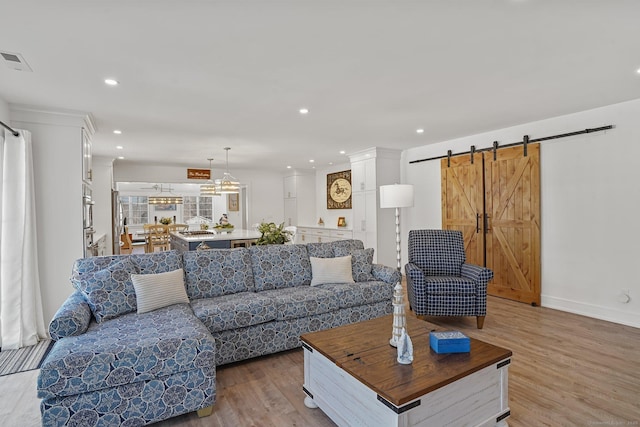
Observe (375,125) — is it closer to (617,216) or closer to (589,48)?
(589,48)

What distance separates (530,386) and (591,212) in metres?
2.62

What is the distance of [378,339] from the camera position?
2.24 meters

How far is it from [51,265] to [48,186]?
857 mm

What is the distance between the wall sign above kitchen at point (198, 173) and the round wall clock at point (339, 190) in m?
2.98

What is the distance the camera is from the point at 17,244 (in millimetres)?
3350

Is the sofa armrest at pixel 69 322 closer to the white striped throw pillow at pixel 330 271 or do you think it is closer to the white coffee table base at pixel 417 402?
the white coffee table base at pixel 417 402

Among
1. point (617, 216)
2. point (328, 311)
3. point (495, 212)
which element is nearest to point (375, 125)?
point (495, 212)

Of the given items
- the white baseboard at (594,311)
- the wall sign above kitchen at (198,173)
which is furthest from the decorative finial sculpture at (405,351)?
the wall sign above kitchen at (198,173)

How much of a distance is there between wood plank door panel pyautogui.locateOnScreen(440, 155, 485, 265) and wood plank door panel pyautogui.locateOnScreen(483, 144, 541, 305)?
→ 126mm

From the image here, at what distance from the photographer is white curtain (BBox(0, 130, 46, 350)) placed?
10.8 ft

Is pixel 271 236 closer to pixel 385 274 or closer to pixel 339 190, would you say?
pixel 385 274

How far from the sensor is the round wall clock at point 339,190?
789cm

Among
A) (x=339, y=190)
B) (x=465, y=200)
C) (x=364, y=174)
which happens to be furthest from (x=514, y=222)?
(x=339, y=190)

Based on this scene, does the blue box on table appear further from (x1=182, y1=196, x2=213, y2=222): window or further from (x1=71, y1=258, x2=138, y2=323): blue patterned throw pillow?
(x1=182, y1=196, x2=213, y2=222): window
